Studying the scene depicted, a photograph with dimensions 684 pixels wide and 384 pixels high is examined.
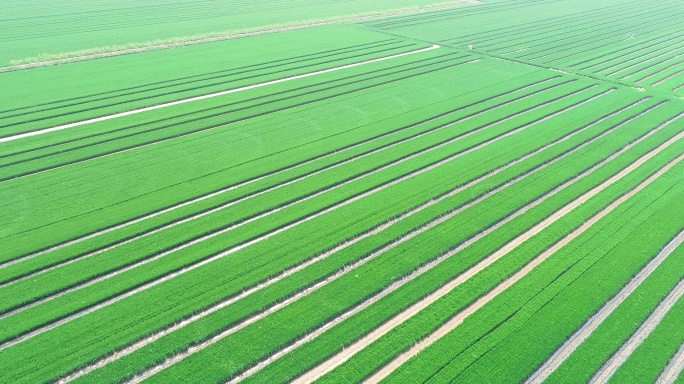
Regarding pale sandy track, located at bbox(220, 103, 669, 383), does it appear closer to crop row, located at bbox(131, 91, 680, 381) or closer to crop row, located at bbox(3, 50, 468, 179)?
crop row, located at bbox(131, 91, 680, 381)

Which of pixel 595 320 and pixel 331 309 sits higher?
pixel 595 320

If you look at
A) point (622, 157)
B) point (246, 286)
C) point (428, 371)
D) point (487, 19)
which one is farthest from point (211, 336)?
point (487, 19)

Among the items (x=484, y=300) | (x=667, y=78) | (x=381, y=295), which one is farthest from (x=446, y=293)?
(x=667, y=78)

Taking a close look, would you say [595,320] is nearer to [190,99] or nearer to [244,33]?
[190,99]

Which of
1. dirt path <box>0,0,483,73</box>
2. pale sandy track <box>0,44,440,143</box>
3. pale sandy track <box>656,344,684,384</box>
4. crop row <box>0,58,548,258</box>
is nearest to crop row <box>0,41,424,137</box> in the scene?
pale sandy track <box>0,44,440,143</box>

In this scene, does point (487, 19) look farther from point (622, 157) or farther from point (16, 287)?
point (16, 287)

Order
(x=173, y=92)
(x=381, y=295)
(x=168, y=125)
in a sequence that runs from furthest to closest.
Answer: (x=173, y=92), (x=168, y=125), (x=381, y=295)

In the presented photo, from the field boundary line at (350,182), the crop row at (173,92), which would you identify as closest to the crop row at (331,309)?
the field boundary line at (350,182)

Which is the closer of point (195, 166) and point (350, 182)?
point (350, 182)
